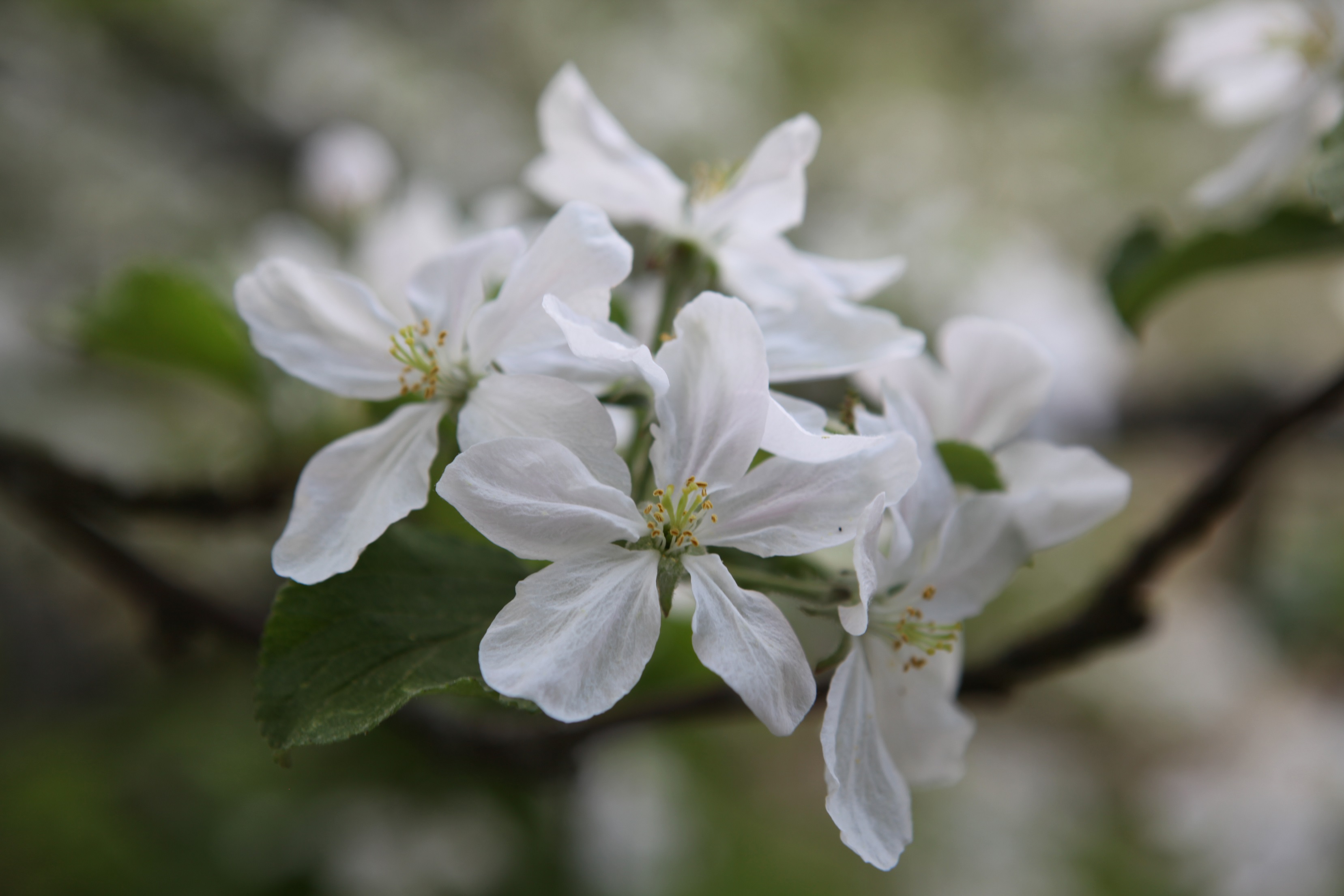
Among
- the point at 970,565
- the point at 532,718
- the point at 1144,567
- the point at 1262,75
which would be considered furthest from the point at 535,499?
the point at 1262,75

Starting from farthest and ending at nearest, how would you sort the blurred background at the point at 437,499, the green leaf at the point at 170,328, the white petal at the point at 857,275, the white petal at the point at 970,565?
the blurred background at the point at 437,499 → the green leaf at the point at 170,328 → the white petal at the point at 857,275 → the white petal at the point at 970,565

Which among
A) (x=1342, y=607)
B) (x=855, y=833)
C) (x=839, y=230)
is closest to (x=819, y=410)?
(x=855, y=833)

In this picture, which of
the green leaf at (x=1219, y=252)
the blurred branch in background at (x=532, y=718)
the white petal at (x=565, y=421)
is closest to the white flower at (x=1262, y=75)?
the green leaf at (x=1219, y=252)

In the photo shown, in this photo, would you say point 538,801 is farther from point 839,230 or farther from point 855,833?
point 839,230

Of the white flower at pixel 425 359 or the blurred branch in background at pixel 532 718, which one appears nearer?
the white flower at pixel 425 359

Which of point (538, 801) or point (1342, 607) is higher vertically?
point (1342, 607)

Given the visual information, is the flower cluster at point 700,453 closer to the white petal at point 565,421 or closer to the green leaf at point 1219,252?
the white petal at point 565,421
